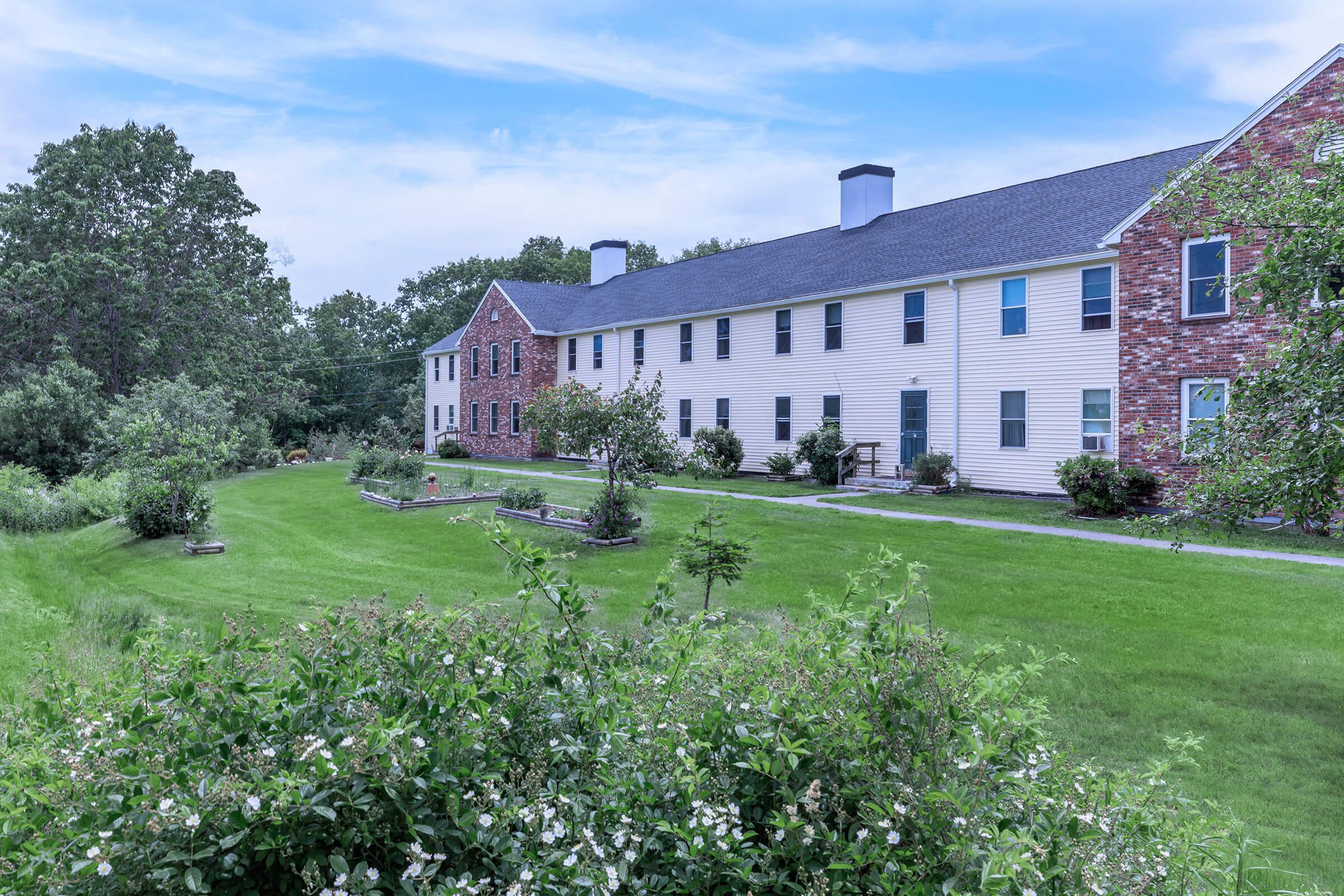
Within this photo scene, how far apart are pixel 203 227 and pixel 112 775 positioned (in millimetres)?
45107

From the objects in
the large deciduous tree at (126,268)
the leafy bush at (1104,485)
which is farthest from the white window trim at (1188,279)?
the large deciduous tree at (126,268)

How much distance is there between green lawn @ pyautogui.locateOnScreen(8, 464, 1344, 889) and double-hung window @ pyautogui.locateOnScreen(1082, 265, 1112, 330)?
211 inches

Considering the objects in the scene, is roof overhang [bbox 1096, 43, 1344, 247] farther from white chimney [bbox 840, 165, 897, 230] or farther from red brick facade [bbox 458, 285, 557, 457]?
red brick facade [bbox 458, 285, 557, 457]

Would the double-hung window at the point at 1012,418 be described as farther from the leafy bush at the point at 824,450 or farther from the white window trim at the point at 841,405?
the white window trim at the point at 841,405

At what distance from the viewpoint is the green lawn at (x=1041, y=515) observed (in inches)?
546

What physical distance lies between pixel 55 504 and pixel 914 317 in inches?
852

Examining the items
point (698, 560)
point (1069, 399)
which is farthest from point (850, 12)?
point (1069, 399)

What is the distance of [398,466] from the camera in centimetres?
2477

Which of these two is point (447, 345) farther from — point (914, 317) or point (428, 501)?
point (914, 317)

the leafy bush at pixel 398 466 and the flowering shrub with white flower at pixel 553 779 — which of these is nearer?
the flowering shrub with white flower at pixel 553 779

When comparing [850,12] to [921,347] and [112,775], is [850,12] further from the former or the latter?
[921,347]

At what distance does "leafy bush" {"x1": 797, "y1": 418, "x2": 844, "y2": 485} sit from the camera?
24.0 metres

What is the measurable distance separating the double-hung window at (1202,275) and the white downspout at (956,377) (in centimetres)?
551

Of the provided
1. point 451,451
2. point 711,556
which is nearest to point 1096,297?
point 711,556
